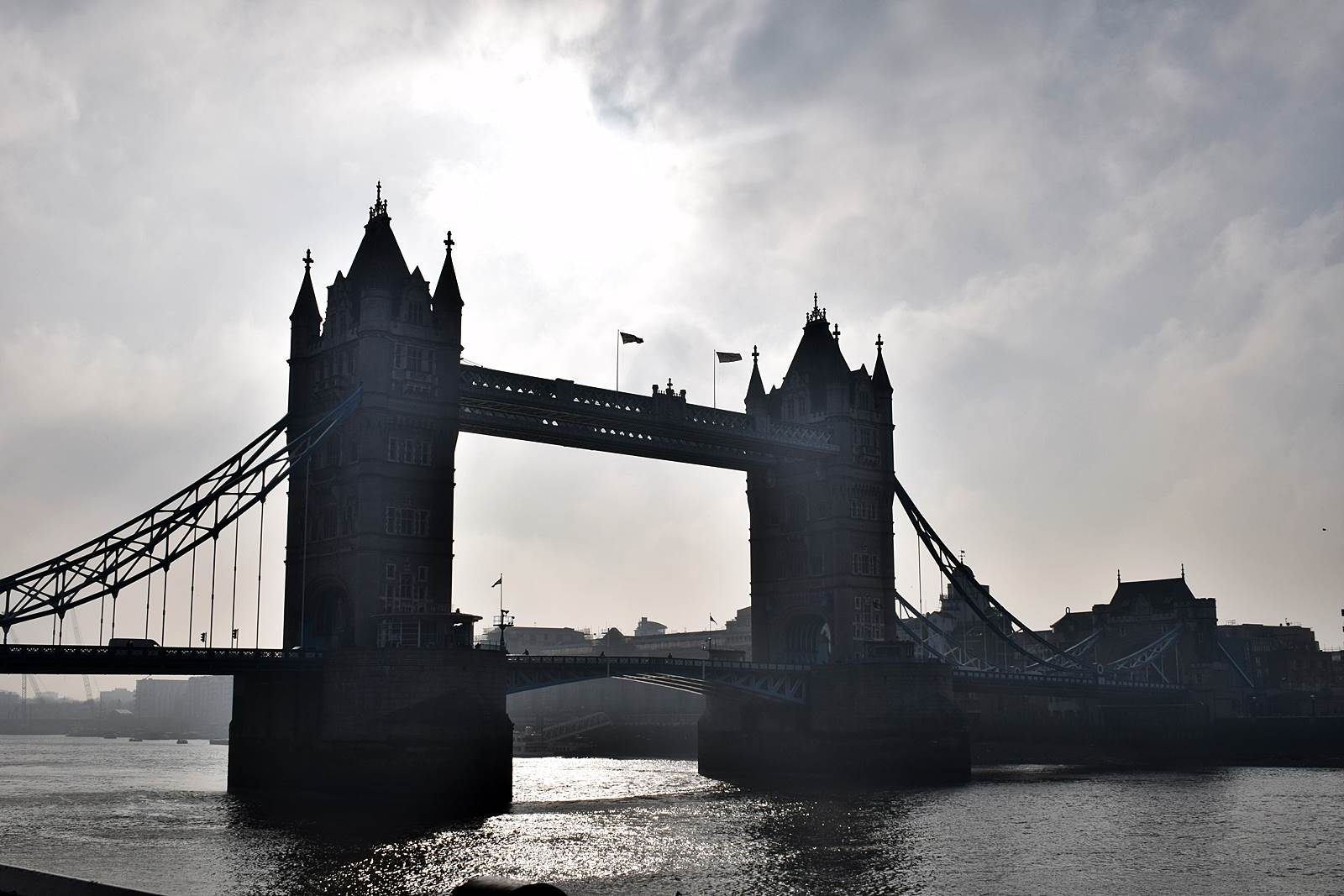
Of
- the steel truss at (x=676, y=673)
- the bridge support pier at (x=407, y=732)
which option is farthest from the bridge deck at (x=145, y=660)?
the steel truss at (x=676, y=673)

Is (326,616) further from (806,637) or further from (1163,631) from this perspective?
(1163,631)

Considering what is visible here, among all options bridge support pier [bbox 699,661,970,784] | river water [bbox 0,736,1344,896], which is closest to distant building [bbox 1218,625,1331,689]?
river water [bbox 0,736,1344,896]

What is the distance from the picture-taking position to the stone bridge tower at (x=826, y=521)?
322ft

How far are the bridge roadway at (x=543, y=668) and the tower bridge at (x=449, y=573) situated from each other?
144 mm

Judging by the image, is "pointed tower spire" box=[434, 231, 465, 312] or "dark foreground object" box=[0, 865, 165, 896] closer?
"dark foreground object" box=[0, 865, 165, 896]

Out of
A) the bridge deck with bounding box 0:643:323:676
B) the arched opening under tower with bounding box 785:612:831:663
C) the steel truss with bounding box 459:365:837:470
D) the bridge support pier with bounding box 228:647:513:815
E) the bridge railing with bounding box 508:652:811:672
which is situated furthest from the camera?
the arched opening under tower with bounding box 785:612:831:663

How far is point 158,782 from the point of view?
104 meters

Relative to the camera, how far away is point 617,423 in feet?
281

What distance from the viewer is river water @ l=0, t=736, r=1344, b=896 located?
156 ft

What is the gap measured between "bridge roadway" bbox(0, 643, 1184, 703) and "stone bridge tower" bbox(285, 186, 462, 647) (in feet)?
17.7

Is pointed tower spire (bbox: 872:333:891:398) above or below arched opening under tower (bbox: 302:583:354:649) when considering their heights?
above

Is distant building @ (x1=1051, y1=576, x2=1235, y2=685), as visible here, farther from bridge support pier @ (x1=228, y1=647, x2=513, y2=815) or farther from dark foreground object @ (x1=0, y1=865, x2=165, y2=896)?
dark foreground object @ (x1=0, y1=865, x2=165, y2=896)

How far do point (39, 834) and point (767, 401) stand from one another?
6165 cm

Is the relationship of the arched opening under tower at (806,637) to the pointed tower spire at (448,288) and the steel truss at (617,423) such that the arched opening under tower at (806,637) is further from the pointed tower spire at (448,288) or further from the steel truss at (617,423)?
the pointed tower spire at (448,288)
